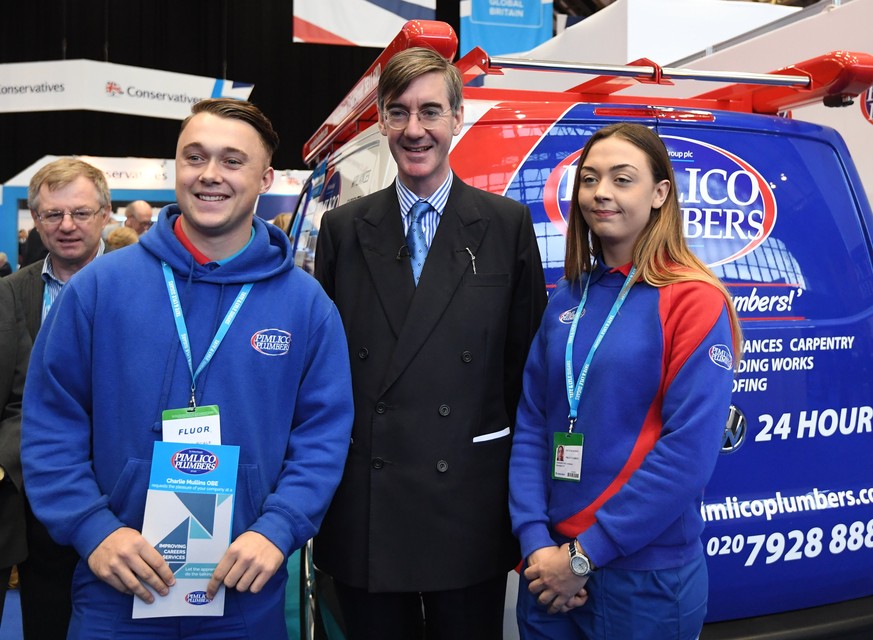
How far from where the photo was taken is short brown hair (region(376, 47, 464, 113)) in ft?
5.79

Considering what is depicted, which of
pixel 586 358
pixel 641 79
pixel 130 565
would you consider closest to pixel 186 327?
pixel 130 565

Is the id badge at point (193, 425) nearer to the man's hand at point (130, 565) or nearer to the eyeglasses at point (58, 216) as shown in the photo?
the man's hand at point (130, 565)

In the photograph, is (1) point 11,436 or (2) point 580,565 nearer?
(2) point 580,565

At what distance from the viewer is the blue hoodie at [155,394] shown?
152cm

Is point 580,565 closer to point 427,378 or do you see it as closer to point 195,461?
point 427,378

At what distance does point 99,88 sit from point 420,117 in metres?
12.9

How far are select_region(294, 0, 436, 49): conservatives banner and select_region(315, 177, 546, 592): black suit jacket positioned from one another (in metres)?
6.27

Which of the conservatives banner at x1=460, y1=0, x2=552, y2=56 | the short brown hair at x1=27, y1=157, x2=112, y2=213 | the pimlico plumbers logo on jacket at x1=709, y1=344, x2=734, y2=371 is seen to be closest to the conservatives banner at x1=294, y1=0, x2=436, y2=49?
the conservatives banner at x1=460, y1=0, x2=552, y2=56

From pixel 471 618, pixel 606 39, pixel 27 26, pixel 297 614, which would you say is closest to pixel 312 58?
pixel 27 26

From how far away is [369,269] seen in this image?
186 centimetres

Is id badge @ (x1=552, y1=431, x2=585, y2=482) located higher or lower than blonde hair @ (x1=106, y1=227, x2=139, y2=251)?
lower

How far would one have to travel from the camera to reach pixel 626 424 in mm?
1616

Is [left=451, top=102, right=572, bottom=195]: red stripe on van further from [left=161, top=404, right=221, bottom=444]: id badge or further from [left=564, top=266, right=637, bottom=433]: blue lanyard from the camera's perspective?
[left=161, top=404, right=221, bottom=444]: id badge

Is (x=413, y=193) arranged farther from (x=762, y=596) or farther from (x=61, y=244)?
(x=762, y=596)
